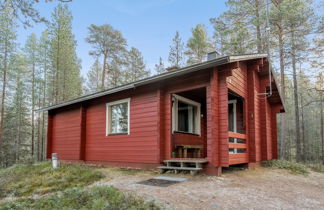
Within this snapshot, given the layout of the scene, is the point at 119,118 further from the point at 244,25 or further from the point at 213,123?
the point at 244,25

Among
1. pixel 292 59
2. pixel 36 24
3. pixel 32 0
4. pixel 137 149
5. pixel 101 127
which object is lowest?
pixel 137 149

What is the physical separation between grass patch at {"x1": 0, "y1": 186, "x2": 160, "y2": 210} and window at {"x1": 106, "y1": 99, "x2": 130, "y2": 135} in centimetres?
370

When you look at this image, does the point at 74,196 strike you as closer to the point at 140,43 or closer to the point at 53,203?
the point at 53,203

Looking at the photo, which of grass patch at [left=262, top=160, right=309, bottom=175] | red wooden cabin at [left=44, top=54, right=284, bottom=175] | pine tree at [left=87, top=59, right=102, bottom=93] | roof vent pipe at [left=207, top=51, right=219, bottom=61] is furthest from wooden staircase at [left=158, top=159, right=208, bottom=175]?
pine tree at [left=87, top=59, right=102, bottom=93]

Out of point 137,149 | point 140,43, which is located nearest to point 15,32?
point 140,43

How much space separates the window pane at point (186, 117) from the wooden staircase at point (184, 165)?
1739 millimetres

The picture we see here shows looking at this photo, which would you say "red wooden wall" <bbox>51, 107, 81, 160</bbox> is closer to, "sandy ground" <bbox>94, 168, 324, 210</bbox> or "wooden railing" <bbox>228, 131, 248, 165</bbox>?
"sandy ground" <bbox>94, 168, 324, 210</bbox>

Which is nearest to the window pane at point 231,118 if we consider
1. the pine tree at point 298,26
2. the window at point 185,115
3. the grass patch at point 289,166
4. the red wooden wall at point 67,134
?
the window at point 185,115

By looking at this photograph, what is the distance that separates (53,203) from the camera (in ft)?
10.7

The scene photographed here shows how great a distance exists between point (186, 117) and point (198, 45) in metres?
11.0

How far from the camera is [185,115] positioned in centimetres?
788

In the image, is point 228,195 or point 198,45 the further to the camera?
point 198,45

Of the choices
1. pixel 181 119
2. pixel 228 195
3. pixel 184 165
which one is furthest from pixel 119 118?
pixel 228 195

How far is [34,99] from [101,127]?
14.9m
